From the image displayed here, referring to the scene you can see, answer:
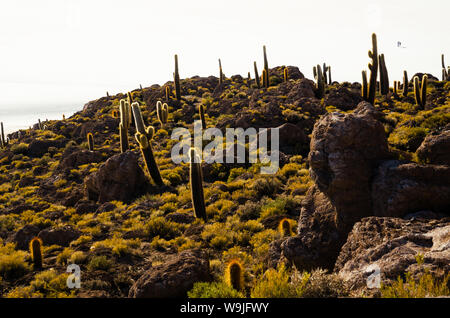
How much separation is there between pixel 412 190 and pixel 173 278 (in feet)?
18.7

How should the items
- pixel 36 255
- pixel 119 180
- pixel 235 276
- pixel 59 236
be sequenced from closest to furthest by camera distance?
pixel 235 276
pixel 36 255
pixel 59 236
pixel 119 180

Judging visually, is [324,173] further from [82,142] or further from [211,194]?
[82,142]

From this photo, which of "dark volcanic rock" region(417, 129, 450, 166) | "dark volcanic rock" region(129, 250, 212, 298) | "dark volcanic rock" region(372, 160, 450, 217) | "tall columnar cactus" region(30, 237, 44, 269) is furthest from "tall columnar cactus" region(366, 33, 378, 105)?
"tall columnar cactus" region(30, 237, 44, 269)

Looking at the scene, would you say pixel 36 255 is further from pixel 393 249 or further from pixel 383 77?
pixel 383 77

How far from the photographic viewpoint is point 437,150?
8.70 metres

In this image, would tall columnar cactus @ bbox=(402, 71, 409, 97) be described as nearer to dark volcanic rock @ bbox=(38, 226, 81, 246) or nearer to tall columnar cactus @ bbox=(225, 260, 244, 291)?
dark volcanic rock @ bbox=(38, 226, 81, 246)

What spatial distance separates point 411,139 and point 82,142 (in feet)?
116

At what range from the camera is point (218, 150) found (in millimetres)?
23531

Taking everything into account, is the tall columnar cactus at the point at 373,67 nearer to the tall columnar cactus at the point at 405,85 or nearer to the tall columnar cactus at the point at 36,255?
the tall columnar cactus at the point at 405,85

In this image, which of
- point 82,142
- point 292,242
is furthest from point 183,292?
point 82,142

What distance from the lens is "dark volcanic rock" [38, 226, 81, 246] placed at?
511 inches

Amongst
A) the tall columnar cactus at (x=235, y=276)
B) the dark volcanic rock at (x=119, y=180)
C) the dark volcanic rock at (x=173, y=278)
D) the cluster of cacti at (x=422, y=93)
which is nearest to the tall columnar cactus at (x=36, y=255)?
the dark volcanic rock at (x=173, y=278)

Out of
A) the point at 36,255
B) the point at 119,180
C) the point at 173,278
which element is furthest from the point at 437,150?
the point at 119,180

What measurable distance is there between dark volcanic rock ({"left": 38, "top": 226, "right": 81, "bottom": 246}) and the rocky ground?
37 millimetres
